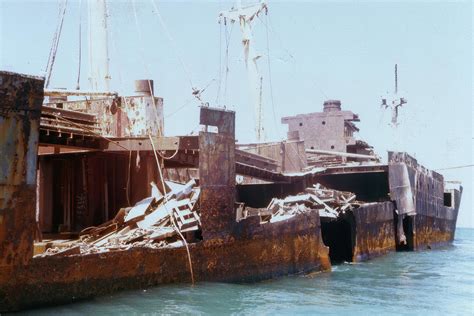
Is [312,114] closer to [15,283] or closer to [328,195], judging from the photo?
[328,195]

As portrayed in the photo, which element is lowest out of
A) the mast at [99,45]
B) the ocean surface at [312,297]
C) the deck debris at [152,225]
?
the ocean surface at [312,297]

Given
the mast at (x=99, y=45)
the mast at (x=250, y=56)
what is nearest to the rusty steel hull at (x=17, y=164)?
the mast at (x=99, y=45)

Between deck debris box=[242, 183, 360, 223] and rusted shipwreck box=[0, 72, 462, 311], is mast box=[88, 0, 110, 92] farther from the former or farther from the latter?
deck debris box=[242, 183, 360, 223]

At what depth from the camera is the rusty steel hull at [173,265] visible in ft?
26.1

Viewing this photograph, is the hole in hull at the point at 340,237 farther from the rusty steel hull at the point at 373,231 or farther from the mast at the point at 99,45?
the mast at the point at 99,45

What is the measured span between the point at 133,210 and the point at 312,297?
164 inches

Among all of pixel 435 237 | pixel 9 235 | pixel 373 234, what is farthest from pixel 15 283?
pixel 435 237

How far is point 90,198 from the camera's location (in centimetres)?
1302

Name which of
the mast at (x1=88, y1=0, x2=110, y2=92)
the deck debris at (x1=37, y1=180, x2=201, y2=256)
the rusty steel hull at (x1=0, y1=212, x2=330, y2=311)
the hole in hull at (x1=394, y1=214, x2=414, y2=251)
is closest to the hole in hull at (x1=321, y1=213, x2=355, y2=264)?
the rusty steel hull at (x1=0, y1=212, x2=330, y2=311)

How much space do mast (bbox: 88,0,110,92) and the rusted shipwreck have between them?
2.08m

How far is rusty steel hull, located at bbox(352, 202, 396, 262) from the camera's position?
17.4 m

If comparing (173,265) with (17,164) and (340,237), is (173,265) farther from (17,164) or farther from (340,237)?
(340,237)

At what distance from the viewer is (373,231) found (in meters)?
18.7

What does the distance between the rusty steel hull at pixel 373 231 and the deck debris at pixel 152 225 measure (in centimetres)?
759
